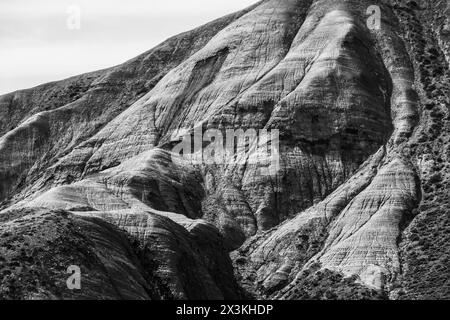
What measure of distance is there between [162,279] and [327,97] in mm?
42041

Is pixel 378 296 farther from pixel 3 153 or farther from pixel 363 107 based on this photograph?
pixel 3 153

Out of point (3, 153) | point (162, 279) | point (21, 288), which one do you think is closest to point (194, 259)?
point (162, 279)

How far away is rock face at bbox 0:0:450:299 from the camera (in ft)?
444

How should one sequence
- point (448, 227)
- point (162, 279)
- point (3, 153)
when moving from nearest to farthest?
point (162, 279), point (448, 227), point (3, 153)

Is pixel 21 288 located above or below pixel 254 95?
below

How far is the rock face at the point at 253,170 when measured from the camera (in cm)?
13525

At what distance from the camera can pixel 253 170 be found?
163 metres

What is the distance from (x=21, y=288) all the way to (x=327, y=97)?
5970 centimetres

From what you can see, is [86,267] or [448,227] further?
[448,227]

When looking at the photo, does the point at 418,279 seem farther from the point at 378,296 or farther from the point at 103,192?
the point at 103,192

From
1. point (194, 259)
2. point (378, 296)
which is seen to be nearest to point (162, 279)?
point (194, 259)

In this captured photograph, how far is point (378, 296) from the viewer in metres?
136

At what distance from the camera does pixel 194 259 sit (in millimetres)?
138500
